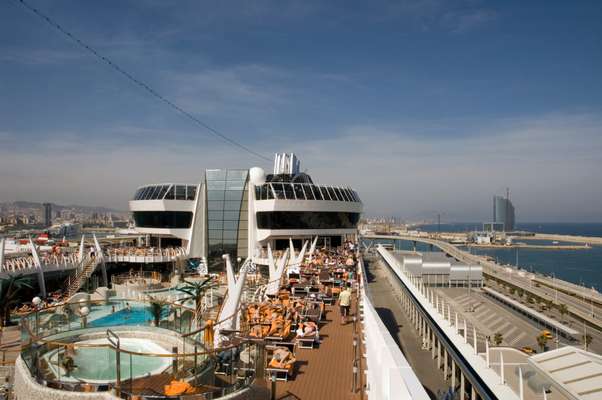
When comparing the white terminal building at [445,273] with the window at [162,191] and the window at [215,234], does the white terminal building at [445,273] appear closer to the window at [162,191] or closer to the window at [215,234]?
the window at [215,234]

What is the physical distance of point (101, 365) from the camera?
274 inches

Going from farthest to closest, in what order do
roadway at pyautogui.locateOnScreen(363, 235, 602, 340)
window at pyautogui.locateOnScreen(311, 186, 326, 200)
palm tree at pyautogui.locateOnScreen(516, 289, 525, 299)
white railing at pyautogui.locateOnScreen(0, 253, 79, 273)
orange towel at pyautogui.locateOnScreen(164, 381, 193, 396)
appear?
palm tree at pyautogui.locateOnScreen(516, 289, 525, 299) → window at pyautogui.locateOnScreen(311, 186, 326, 200) → roadway at pyautogui.locateOnScreen(363, 235, 602, 340) → white railing at pyautogui.locateOnScreen(0, 253, 79, 273) → orange towel at pyautogui.locateOnScreen(164, 381, 193, 396)

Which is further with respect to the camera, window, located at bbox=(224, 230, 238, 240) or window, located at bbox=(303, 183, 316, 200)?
window, located at bbox=(224, 230, 238, 240)

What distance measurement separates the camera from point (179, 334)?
9758 mm

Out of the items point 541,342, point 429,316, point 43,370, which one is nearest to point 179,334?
point 43,370

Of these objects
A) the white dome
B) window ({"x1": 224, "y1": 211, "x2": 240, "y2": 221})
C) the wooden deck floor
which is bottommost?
the wooden deck floor

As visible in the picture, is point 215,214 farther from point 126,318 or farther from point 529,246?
point 529,246

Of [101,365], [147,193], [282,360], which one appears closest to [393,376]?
[282,360]

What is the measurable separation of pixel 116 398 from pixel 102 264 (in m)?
23.6

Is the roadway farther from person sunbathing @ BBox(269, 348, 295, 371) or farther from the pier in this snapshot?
the pier

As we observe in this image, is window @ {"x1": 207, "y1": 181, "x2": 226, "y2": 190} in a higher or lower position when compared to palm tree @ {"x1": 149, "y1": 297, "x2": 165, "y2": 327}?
higher

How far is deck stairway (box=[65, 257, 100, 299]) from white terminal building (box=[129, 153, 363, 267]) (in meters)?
5.06

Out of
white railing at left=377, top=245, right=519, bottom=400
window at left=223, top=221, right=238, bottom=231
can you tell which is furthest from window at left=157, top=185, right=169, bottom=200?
white railing at left=377, top=245, right=519, bottom=400

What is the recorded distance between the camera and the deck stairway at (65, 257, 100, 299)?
2472cm
